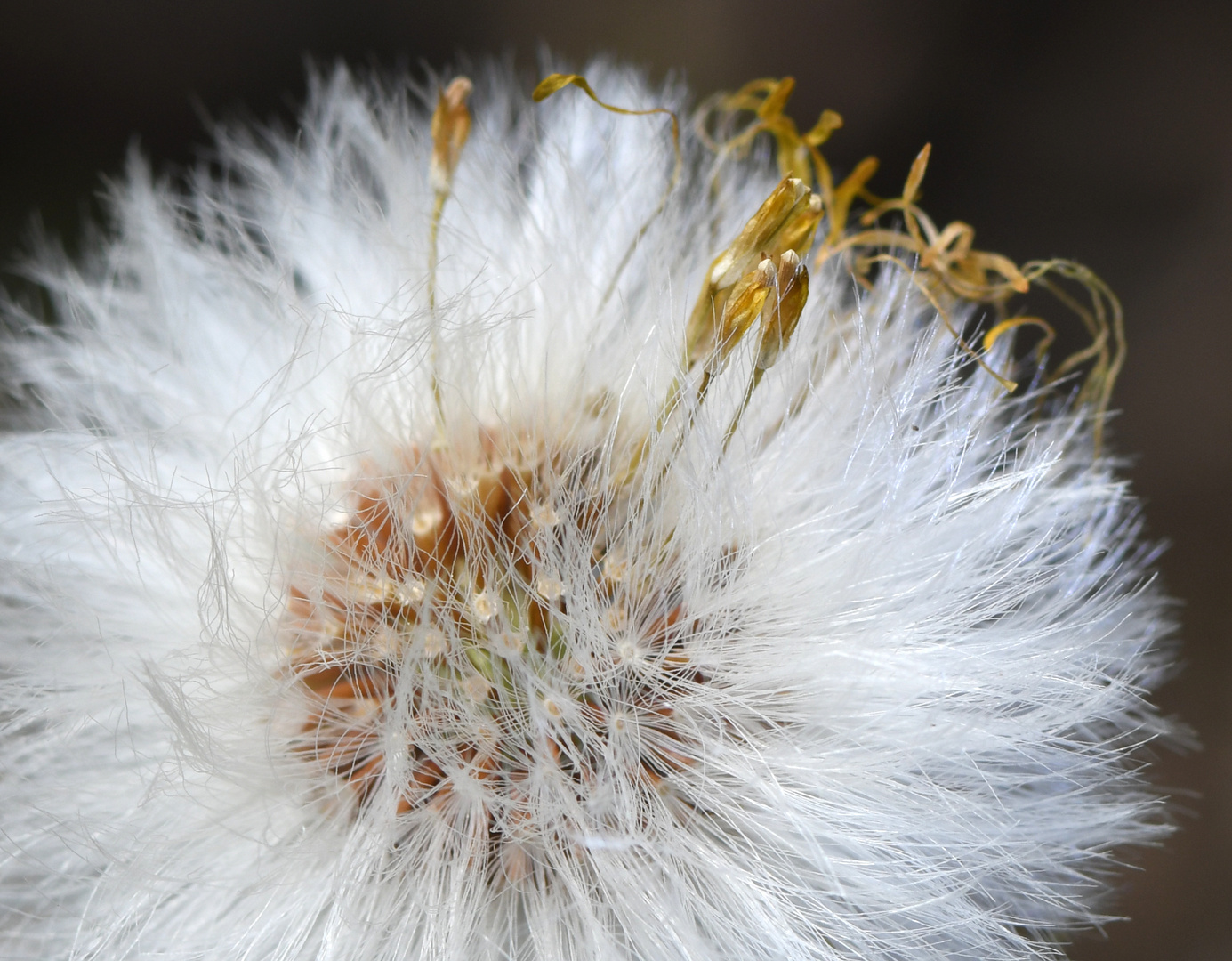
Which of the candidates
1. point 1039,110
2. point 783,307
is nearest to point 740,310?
point 783,307

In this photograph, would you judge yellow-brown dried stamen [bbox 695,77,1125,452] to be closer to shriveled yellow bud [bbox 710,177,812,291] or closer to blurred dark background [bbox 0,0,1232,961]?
shriveled yellow bud [bbox 710,177,812,291]

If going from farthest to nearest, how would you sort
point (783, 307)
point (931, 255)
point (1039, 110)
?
point (1039, 110) < point (931, 255) < point (783, 307)

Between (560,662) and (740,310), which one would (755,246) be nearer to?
(740,310)

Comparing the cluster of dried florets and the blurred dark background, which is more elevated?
the blurred dark background

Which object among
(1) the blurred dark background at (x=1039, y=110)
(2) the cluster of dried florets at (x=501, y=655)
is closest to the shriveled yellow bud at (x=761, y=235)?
(2) the cluster of dried florets at (x=501, y=655)

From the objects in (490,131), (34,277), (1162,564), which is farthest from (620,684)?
(1162,564)

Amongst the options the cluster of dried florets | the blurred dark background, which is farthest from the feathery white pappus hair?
the blurred dark background

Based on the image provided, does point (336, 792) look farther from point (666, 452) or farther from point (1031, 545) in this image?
point (1031, 545)
